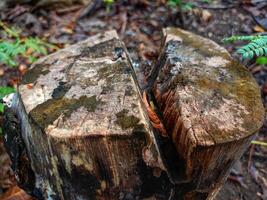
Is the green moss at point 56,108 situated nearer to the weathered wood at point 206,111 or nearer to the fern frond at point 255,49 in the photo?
the weathered wood at point 206,111

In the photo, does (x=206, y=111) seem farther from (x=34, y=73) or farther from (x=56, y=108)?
(x=34, y=73)

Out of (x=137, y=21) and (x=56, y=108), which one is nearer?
(x=56, y=108)

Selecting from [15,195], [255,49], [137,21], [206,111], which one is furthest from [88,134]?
[137,21]

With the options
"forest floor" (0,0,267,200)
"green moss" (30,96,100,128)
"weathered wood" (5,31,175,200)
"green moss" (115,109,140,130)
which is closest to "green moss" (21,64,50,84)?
"weathered wood" (5,31,175,200)

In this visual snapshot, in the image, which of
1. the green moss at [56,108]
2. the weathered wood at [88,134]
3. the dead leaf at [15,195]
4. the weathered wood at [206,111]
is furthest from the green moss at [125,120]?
the dead leaf at [15,195]

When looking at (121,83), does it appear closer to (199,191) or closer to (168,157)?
(168,157)

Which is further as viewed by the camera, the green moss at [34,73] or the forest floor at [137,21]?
the forest floor at [137,21]

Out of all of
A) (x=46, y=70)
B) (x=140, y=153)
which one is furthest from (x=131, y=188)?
(x=46, y=70)

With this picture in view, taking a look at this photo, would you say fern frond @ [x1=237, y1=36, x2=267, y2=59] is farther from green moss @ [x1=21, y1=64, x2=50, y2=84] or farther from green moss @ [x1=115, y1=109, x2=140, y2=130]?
green moss @ [x1=21, y1=64, x2=50, y2=84]

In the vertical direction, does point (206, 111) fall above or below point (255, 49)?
below
